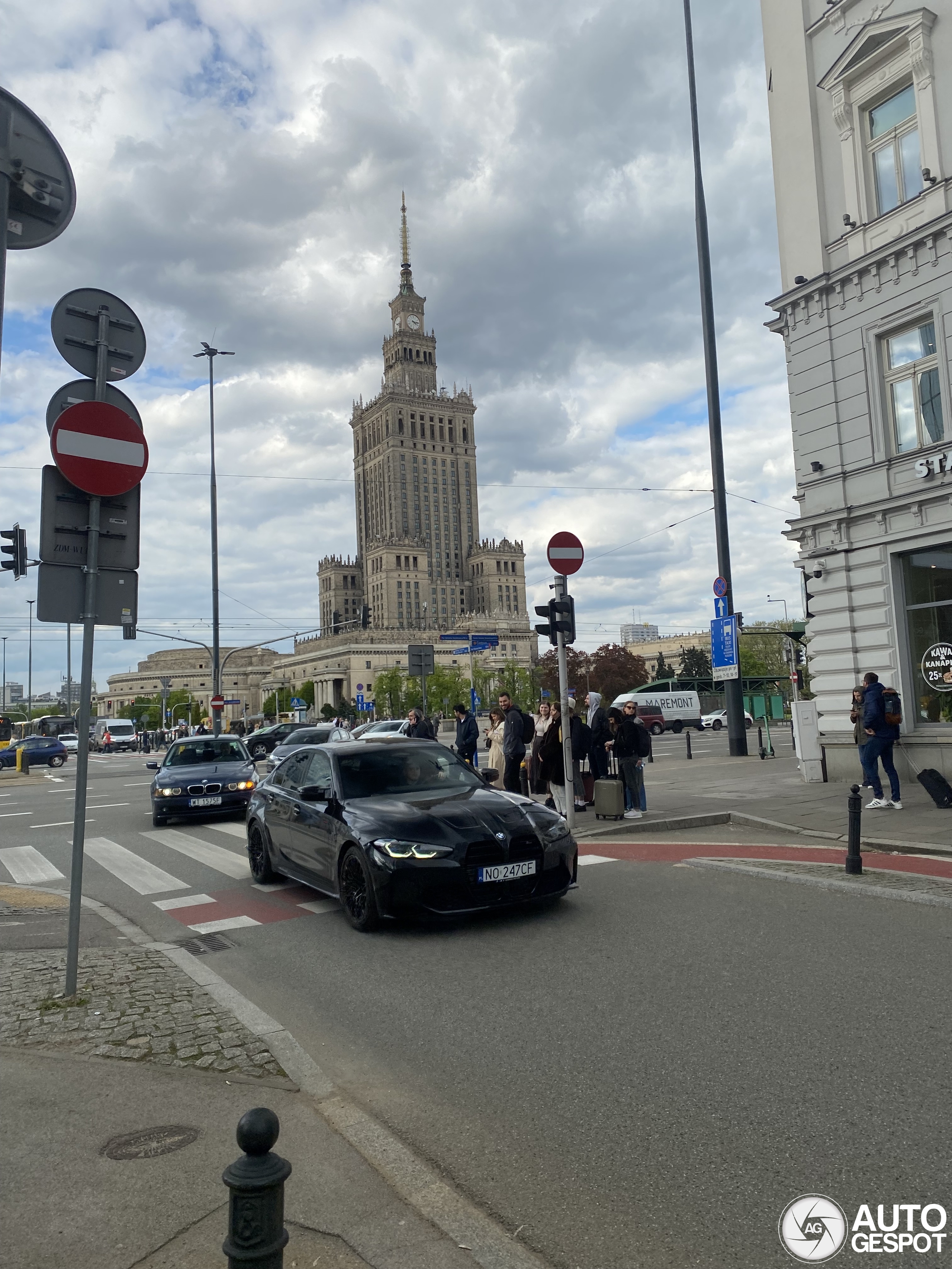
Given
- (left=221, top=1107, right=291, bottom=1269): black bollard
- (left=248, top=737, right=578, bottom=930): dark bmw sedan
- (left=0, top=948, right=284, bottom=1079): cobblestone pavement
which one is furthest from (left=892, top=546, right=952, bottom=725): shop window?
(left=221, top=1107, right=291, bottom=1269): black bollard

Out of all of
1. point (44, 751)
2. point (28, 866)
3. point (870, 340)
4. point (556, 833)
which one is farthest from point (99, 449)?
point (44, 751)

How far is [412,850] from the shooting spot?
7035mm

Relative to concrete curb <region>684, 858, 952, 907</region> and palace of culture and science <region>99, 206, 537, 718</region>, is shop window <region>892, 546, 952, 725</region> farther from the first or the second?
palace of culture and science <region>99, 206, 537, 718</region>

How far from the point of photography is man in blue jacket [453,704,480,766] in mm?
16938

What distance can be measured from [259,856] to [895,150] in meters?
15.1

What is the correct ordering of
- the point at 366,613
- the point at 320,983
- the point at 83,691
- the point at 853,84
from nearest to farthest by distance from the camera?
the point at 83,691 < the point at 320,983 < the point at 853,84 < the point at 366,613

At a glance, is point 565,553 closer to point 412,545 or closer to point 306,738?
point 306,738

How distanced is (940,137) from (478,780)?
13063 millimetres

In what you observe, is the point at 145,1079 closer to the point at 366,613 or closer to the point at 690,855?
the point at 690,855

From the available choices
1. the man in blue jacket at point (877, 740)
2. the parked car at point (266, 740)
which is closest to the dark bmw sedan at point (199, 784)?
the man in blue jacket at point (877, 740)

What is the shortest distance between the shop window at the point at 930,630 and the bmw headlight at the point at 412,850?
34.9 ft

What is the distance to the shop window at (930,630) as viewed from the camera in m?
14.6

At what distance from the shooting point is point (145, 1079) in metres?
4.36

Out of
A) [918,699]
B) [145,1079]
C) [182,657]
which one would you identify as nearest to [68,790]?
[918,699]
